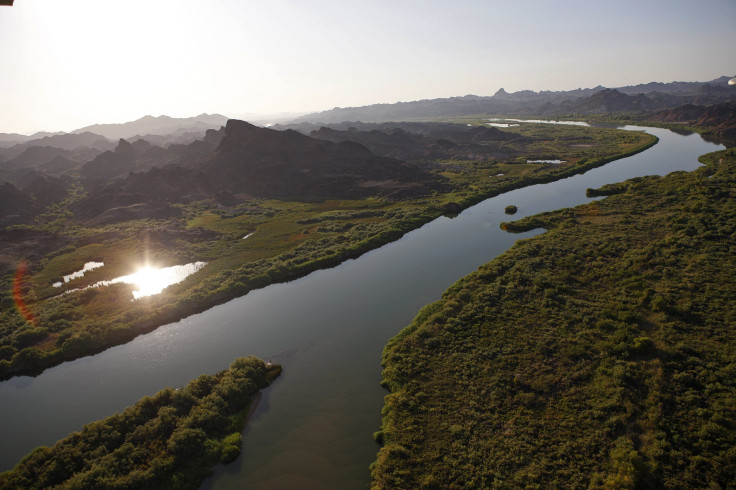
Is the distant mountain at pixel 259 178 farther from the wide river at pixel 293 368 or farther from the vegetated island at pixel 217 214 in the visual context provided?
the wide river at pixel 293 368

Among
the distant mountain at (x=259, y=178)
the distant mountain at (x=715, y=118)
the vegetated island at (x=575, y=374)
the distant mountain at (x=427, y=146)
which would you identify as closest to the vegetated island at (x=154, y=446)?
the vegetated island at (x=575, y=374)

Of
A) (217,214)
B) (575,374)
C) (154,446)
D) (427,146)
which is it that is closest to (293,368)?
(154,446)

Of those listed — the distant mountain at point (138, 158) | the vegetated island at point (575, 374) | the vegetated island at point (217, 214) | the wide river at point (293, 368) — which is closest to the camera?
the vegetated island at point (575, 374)

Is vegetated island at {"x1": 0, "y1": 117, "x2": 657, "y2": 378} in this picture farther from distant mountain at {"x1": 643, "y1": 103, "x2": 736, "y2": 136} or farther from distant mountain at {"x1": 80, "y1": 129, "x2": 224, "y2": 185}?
distant mountain at {"x1": 643, "y1": 103, "x2": 736, "y2": 136}

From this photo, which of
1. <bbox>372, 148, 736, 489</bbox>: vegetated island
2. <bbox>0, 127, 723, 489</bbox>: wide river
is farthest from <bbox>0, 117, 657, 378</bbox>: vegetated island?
<bbox>372, 148, 736, 489</bbox>: vegetated island

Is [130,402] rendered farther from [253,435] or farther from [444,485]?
[444,485]

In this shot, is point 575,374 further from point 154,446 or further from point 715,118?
point 715,118
